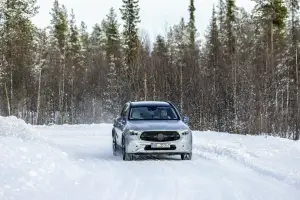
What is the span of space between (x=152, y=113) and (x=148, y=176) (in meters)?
4.94

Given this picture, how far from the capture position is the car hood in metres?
14.5

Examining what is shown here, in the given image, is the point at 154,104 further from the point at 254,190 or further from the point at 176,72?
the point at 176,72

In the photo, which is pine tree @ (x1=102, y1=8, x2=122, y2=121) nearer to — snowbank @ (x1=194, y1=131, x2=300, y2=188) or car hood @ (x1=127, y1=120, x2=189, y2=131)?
snowbank @ (x1=194, y1=131, x2=300, y2=188)

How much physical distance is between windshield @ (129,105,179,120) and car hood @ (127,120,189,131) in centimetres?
58

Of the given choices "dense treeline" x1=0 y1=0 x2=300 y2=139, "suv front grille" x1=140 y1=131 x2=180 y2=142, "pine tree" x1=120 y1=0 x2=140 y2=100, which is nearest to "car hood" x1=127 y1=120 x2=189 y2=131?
"suv front grille" x1=140 y1=131 x2=180 y2=142

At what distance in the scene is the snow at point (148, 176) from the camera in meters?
8.89

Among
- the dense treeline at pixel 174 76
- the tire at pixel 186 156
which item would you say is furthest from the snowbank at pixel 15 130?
the dense treeline at pixel 174 76

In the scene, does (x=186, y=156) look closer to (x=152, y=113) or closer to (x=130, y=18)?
(x=152, y=113)

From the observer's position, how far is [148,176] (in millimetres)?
11344

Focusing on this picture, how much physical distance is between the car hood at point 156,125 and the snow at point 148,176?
3.10 ft

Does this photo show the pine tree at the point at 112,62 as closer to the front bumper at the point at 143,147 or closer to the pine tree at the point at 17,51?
the pine tree at the point at 17,51

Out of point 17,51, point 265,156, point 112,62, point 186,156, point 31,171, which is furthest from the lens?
point 112,62

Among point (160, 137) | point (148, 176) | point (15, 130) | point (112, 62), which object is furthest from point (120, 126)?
point (112, 62)

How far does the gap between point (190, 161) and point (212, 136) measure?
10.0 meters
